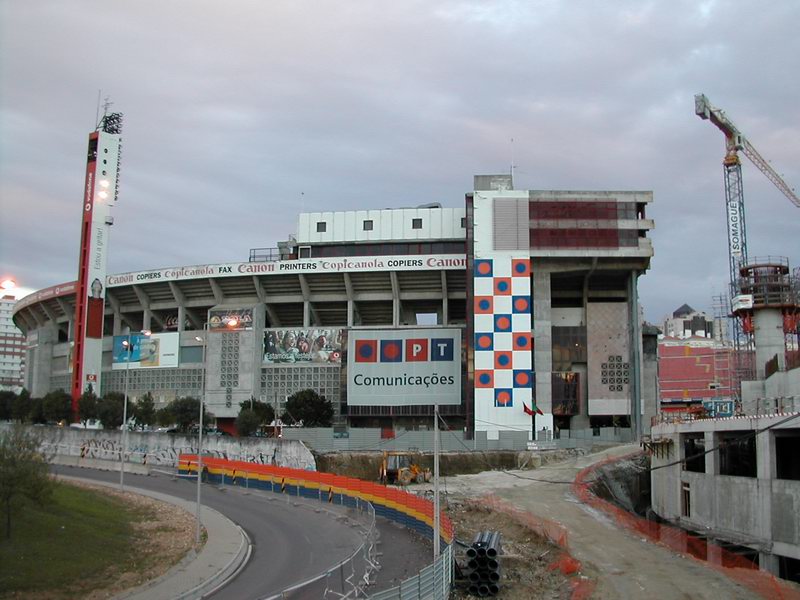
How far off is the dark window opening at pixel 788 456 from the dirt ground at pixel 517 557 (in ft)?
52.3

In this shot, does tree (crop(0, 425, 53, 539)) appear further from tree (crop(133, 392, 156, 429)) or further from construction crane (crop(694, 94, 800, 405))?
construction crane (crop(694, 94, 800, 405))

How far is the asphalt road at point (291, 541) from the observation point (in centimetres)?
3011

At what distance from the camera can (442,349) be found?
94.1 metres

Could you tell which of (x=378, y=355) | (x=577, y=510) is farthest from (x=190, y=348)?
(x=577, y=510)

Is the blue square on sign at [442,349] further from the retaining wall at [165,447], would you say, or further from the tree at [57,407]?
the tree at [57,407]

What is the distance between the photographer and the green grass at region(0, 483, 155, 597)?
26.1 m

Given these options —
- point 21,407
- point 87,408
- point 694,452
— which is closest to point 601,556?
point 694,452

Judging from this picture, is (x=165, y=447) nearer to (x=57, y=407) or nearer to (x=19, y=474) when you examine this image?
(x=57, y=407)

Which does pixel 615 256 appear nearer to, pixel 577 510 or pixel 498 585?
pixel 577 510

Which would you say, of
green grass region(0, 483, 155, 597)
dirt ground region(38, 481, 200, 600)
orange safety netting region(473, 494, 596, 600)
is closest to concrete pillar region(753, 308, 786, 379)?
orange safety netting region(473, 494, 596, 600)

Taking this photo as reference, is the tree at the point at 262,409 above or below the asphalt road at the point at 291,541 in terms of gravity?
above

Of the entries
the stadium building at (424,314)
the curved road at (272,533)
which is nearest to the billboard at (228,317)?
the stadium building at (424,314)

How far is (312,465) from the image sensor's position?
72062 millimetres

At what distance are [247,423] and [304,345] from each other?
53.3 ft
